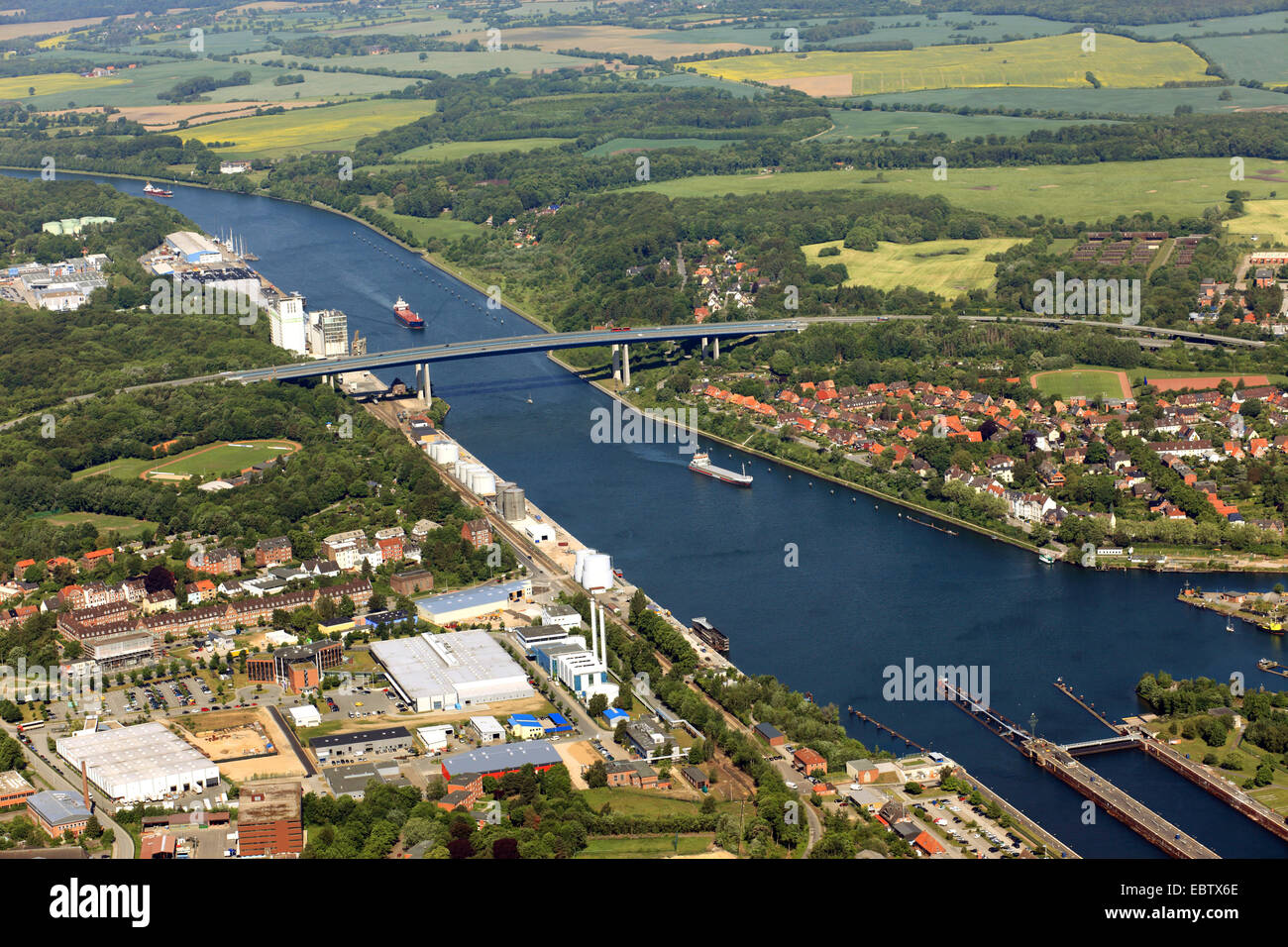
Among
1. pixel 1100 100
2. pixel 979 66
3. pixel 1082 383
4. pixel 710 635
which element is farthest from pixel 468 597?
pixel 979 66

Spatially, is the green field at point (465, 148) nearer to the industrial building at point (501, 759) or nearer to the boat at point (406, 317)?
the boat at point (406, 317)

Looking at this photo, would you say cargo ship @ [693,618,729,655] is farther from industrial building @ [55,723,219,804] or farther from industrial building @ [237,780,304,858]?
industrial building @ [55,723,219,804]

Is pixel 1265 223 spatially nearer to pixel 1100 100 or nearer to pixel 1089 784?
pixel 1100 100

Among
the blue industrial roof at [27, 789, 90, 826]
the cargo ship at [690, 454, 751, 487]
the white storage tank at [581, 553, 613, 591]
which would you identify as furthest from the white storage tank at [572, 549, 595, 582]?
the blue industrial roof at [27, 789, 90, 826]

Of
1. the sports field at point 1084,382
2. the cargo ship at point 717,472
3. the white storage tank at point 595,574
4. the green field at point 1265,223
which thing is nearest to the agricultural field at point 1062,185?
the green field at point 1265,223
